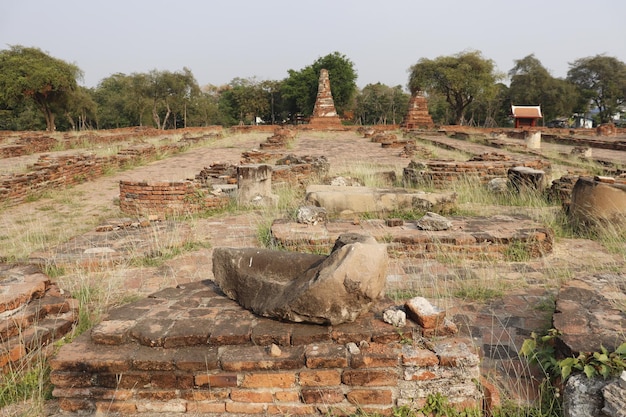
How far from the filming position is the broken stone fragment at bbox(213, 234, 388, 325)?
2055 mm

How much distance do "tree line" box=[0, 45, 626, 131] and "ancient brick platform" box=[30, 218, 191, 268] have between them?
21.8 metres

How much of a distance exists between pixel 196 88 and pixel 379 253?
114 feet

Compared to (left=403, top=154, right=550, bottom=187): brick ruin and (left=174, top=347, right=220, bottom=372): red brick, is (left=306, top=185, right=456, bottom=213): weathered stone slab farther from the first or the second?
(left=174, top=347, right=220, bottom=372): red brick

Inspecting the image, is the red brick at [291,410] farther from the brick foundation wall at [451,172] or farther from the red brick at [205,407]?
the brick foundation wall at [451,172]

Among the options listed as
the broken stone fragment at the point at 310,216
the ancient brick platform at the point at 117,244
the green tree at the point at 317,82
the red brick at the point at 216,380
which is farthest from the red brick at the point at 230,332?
the green tree at the point at 317,82

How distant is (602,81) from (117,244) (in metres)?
41.1

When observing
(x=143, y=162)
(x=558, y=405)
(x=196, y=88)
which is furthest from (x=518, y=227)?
(x=196, y=88)

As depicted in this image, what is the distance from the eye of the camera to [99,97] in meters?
42.2

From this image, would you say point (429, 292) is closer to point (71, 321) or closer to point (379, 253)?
point (379, 253)

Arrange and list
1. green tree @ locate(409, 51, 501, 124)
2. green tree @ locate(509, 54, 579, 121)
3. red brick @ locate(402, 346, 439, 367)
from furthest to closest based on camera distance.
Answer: green tree @ locate(509, 54, 579, 121) → green tree @ locate(409, 51, 501, 124) → red brick @ locate(402, 346, 439, 367)

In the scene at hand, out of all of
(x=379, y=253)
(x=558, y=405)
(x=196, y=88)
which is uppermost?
(x=196, y=88)

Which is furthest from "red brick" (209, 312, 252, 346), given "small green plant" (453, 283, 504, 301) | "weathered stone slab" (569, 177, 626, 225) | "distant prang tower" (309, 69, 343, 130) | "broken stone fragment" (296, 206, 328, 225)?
"distant prang tower" (309, 69, 343, 130)

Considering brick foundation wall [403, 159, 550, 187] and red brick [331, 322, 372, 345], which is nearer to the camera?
red brick [331, 322, 372, 345]

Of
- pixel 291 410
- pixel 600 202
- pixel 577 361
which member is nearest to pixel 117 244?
pixel 291 410
